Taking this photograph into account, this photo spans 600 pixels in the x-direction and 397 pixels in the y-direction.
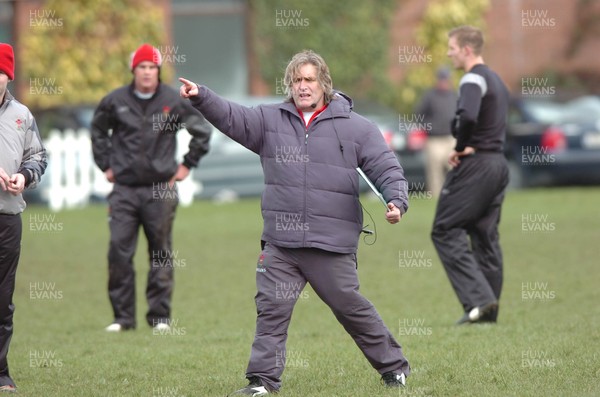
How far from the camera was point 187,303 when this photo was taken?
491 inches

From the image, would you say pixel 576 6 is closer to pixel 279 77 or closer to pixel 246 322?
pixel 279 77

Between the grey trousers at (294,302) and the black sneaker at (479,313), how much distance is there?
8.91 feet

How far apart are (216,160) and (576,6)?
41.5 ft

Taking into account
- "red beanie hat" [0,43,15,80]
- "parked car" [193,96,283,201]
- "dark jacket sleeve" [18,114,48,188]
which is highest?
"red beanie hat" [0,43,15,80]

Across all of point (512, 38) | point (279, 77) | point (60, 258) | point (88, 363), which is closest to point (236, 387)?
point (88, 363)

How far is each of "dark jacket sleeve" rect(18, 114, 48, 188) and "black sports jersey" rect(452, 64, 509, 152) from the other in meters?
3.50

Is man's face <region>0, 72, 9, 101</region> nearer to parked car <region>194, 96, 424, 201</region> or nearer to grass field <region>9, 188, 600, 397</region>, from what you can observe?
grass field <region>9, 188, 600, 397</region>

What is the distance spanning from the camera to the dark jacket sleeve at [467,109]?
1009cm

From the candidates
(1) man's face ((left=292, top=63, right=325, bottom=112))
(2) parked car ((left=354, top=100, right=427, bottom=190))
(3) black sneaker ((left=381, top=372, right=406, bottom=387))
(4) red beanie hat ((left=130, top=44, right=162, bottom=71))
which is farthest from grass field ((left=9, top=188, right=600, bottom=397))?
(2) parked car ((left=354, top=100, right=427, bottom=190))

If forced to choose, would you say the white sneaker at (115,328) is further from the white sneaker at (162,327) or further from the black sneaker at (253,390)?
the black sneaker at (253,390)

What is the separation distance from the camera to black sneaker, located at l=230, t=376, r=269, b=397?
24.1 feet

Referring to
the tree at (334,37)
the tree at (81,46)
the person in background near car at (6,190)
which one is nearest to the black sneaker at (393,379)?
the person in background near car at (6,190)

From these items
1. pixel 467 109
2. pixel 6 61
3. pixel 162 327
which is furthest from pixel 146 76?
pixel 6 61

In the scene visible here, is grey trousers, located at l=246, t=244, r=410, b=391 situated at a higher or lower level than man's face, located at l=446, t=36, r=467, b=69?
lower
